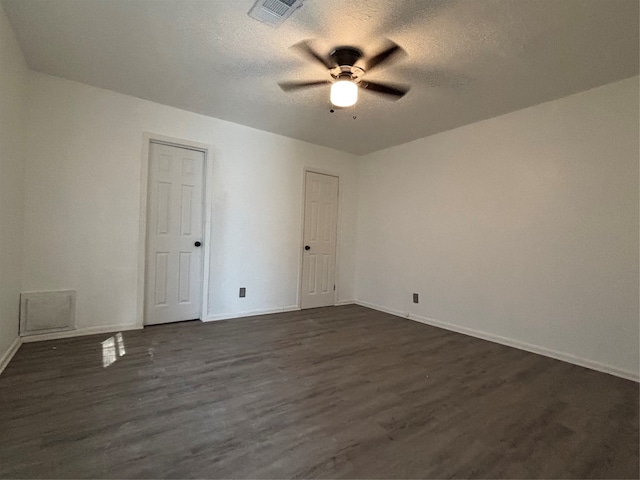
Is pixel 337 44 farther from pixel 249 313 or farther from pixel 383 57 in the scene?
pixel 249 313

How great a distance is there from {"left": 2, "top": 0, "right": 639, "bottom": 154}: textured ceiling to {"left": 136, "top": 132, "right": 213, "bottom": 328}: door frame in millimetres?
446

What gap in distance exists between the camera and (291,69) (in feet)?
8.63

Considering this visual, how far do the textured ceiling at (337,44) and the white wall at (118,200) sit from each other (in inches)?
12.7

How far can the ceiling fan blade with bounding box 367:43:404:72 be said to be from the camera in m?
2.04

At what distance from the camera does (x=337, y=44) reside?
226 centimetres

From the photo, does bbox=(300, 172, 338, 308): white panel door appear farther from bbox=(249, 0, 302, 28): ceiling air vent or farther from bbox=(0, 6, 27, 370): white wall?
bbox=(0, 6, 27, 370): white wall

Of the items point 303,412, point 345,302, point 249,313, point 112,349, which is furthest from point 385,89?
point 345,302

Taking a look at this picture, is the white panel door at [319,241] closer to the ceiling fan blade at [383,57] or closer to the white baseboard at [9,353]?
the ceiling fan blade at [383,57]

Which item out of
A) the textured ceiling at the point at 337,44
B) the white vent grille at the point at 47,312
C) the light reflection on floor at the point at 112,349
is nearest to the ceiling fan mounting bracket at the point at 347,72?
Result: the textured ceiling at the point at 337,44

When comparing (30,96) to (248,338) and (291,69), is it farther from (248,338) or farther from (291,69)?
(248,338)

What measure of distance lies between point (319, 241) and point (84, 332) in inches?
123

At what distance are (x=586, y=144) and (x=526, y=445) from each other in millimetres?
2690

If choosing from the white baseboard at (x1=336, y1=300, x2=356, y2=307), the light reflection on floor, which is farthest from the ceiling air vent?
the white baseboard at (x1=336, y1=300, x2=356, y2=307)

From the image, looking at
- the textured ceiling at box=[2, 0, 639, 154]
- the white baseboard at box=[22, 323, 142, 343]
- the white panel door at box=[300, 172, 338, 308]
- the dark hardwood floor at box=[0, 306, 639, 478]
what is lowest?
the dark hardwood floor at box=[0, 306, 639, 478]
